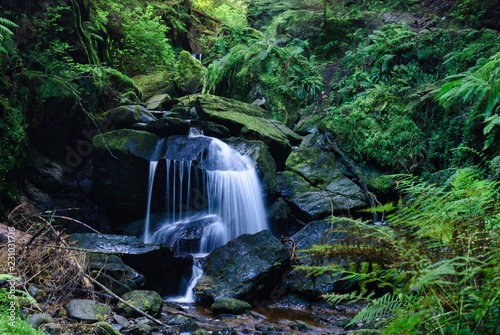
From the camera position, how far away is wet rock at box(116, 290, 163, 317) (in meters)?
4.39

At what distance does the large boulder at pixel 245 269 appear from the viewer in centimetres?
580

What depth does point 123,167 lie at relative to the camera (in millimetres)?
8555

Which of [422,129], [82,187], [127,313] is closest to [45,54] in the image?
[82,187]

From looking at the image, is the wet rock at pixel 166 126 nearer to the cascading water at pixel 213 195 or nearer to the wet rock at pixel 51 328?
the cascading water at pixel 213 195

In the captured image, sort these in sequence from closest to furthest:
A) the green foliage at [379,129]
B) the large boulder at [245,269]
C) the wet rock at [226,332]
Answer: the wet rock at [226,332], the large boulder at [245,269], the green foliage at [379,129]

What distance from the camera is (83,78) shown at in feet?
30.3

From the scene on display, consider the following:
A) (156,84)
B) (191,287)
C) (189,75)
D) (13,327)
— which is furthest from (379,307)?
(189,75)

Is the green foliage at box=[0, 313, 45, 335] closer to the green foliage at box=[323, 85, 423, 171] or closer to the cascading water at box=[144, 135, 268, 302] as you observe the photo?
the cascading water at box=[144, 135, 268, 302]

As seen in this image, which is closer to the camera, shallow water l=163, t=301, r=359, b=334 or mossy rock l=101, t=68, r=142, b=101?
shallow water l=163, t=301, r=359, b=334

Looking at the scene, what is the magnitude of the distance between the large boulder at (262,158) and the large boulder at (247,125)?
481 millimetres

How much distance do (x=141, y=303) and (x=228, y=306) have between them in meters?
1.33

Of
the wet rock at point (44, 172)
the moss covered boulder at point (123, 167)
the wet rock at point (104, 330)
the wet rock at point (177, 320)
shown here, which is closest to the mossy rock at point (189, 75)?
the moss covered boulder at point (123, 167)

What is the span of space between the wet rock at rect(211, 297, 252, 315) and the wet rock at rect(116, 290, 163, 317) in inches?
36.0

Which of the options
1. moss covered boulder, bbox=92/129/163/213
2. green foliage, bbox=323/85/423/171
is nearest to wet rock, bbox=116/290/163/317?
moss covered boulder, bbox=92/129/163/213
